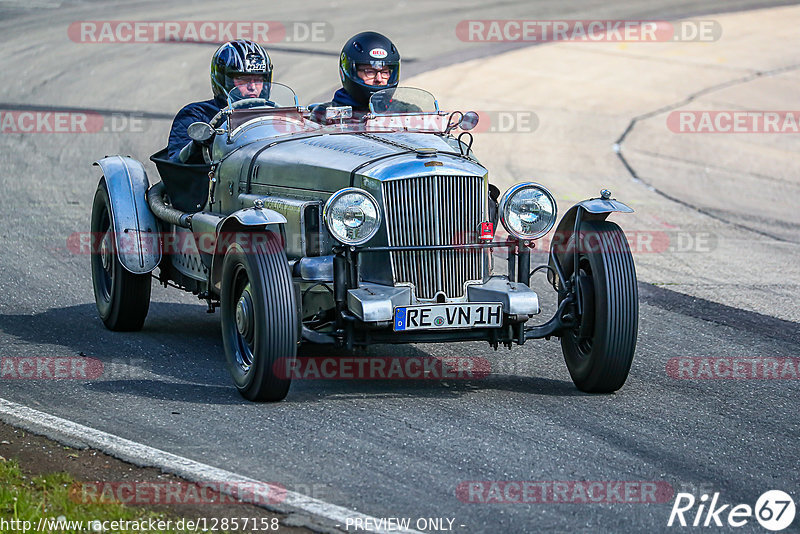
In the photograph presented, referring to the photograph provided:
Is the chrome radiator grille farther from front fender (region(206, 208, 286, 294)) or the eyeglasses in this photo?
the eyeglasses

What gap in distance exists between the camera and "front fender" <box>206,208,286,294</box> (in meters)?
6.52

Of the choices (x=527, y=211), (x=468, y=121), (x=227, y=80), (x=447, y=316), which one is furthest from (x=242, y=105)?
(x=447, y=316)

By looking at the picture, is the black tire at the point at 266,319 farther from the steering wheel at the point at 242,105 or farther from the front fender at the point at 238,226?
the steering wheel at the point at 242,105

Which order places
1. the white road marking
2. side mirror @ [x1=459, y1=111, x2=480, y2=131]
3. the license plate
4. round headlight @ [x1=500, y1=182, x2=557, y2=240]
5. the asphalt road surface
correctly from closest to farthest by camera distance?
the white road marking → the asphalt road surface → the license plate → round headlight @ [x1=500, y1=182, x2=557, y2=240] → side mirror @ [x1=459, y1=111, x2=480, y2=131]

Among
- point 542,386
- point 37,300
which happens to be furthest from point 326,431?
point 37,300

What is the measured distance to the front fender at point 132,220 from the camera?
830 cm

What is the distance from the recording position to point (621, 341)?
6.68m

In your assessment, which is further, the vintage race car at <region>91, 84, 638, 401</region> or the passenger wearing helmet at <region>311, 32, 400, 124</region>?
the passenger wearing helmet at <region>311, 32, 400, 124</region>

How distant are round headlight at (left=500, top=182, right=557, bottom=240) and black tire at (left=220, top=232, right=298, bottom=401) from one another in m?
1.32

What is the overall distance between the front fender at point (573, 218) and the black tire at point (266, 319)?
171 cm

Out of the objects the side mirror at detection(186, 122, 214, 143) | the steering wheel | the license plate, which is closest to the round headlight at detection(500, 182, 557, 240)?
the license plate

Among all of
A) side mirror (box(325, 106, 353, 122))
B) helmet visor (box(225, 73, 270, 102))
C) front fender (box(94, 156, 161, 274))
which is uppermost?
helmet visor (box(225, 73, 270, 102))

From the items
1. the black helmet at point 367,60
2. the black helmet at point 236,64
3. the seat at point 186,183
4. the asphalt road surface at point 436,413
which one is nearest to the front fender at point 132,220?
the seat at point 186,183

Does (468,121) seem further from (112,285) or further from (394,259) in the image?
(112,285)
